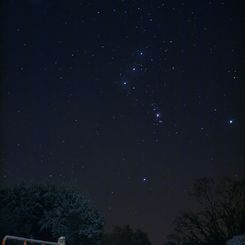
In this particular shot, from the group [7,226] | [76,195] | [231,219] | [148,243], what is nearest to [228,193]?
[231,219]

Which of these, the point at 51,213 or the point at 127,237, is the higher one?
the point at 127,237

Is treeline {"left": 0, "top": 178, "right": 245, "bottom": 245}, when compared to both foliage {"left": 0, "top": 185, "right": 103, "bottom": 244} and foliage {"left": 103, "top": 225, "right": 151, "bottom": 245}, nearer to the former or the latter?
foliage {"left": 0, "top": 185, "right": 103, "bottom": 244}

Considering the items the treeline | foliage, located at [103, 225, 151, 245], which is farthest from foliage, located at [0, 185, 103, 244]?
foliage, located at [103, 225, 151, 245]

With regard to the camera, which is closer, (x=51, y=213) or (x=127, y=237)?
(x=51, y=213)

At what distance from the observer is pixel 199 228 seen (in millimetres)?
32375

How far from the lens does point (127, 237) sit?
53.9m

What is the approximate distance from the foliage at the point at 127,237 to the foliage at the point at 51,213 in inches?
941

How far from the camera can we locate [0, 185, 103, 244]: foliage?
88.0 ft

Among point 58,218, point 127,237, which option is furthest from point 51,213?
point 127,237

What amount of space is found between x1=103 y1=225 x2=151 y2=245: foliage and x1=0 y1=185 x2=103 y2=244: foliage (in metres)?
23.9

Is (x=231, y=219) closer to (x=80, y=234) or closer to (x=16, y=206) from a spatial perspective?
(x=80, y=234)

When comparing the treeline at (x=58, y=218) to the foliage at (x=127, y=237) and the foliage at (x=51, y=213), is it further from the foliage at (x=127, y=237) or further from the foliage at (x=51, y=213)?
the foliage at (x=127, y=237)

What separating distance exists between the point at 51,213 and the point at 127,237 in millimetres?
27648

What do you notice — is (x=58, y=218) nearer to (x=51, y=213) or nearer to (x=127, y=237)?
(x=51, y=213)
